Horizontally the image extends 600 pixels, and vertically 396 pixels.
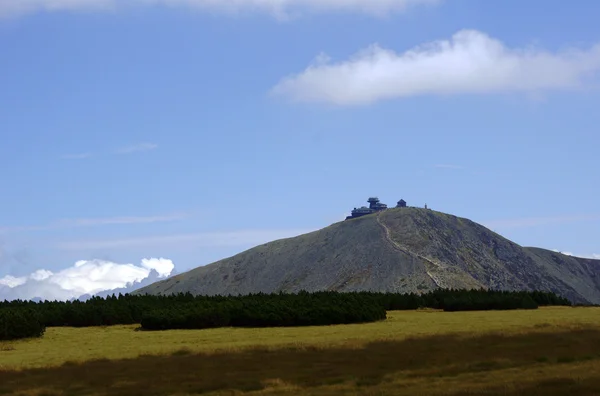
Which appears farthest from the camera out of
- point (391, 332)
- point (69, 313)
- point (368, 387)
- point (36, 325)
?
point (69, 313)

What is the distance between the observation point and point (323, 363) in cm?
3112

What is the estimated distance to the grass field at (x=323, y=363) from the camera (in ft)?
78.7

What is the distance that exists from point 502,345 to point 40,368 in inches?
842

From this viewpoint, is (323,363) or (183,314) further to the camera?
(183,314)

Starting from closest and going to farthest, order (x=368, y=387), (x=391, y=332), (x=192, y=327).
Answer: (x=368, y=387)
(x=391, y=332)
(x=192, y=327)

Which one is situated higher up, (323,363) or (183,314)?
(183,314)

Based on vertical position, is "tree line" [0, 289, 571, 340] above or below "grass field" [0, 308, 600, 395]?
above

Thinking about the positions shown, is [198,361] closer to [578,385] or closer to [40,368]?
[40,368]

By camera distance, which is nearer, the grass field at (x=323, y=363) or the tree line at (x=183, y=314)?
the grass field at (x=323, y=363)

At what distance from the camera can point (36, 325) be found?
50.5m

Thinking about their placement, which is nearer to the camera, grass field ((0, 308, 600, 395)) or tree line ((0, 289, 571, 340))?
grass field ((0, 308, 600, 395))

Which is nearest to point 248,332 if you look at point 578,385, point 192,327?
point 192,327

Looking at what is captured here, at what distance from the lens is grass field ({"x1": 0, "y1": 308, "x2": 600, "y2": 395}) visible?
24.0m

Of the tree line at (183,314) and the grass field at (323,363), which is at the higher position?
the tree line at (183,314)
